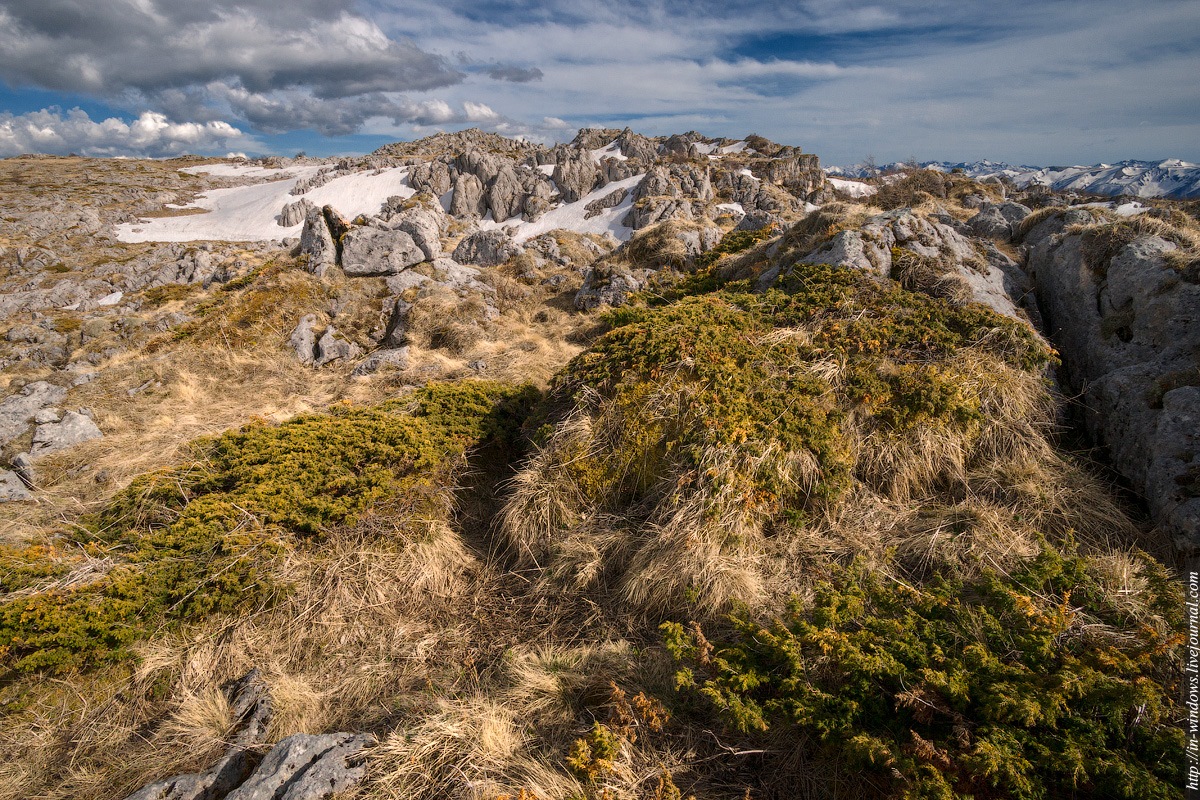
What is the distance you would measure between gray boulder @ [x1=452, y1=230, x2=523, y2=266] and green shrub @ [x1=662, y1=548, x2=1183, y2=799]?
19896mm

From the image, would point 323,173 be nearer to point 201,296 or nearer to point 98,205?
point 98,205

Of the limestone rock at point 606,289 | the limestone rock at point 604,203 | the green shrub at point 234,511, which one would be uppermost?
the limestone rock at point 604,203

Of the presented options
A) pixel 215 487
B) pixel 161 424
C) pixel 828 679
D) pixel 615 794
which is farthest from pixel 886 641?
pixel 161 424

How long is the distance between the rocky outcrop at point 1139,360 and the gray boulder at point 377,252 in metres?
17.2

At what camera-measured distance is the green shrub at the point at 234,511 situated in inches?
164

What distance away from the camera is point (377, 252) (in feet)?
54.6

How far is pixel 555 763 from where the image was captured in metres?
3.45

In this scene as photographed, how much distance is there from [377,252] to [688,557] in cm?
1609

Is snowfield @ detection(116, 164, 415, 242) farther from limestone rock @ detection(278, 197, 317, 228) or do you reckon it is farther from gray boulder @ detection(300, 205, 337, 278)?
gray boulder @ detection(300, 205, 337, 278)

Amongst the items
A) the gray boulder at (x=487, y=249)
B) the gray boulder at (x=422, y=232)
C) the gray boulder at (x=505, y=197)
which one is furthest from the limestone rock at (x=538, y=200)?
the gray boulder at (x=422, y=232)

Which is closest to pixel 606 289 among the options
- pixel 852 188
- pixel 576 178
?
pixel 576 178

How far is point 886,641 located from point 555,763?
2582 millimetres

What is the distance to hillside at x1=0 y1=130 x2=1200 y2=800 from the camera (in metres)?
3.26

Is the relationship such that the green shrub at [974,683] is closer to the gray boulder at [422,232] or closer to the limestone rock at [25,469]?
the limestone rock at [25,469]
